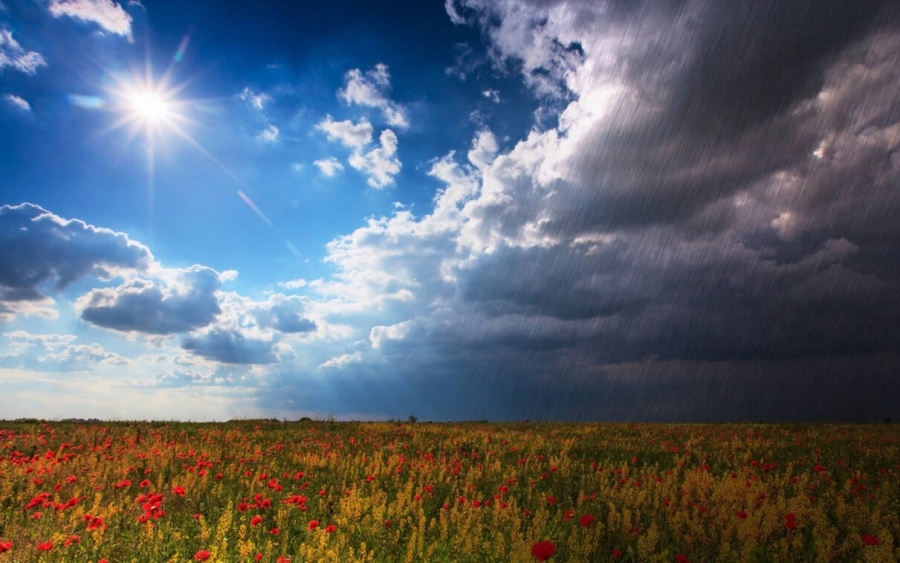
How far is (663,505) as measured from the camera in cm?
765

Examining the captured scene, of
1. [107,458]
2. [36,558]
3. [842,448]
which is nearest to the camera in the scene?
[36,558]

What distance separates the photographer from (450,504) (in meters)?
8.44

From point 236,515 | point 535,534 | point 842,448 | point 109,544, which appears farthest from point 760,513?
point 842,448

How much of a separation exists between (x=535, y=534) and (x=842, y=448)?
13572 mm

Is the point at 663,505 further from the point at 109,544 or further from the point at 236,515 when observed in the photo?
the point at 109,544

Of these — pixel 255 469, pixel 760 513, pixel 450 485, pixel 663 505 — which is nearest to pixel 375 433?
pixel 255 469

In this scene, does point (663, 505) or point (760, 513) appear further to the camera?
point (663, 505)

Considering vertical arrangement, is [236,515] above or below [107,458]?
below

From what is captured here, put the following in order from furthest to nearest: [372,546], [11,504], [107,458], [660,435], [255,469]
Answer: [660,435] < [107,458] < [255,469] < [11,504] < [372,546]

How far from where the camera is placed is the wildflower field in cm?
574

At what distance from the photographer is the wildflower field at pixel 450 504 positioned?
574 centimetres

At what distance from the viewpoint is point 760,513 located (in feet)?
20.5

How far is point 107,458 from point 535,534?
11308mm

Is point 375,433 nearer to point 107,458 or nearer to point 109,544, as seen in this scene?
point 107,458
